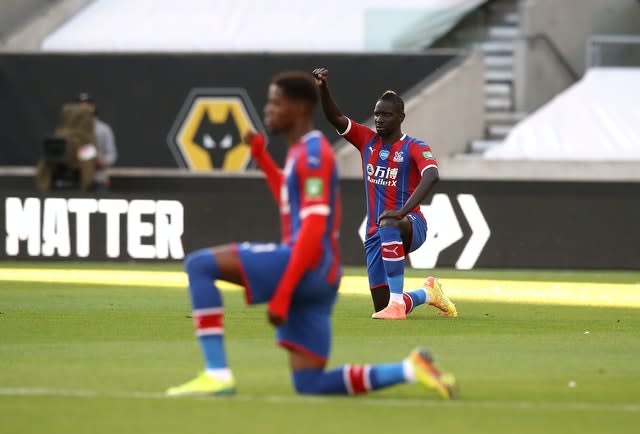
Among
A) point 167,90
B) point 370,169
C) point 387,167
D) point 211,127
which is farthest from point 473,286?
point 167,90

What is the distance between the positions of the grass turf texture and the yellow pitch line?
1.03 m

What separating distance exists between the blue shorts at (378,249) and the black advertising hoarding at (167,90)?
51.6ft

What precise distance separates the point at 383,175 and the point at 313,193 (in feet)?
20.6

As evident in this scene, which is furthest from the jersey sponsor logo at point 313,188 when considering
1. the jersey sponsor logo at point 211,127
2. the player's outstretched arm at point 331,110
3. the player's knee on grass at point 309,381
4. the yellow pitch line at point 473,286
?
the jersey sponsor logo at point 211,127

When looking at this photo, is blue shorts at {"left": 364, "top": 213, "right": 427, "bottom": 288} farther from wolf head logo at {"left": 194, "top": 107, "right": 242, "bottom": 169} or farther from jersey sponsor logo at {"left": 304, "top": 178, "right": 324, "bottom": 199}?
wolf head logo at {"left": 194, "top": 107, "right": 242, "bottom": 169}

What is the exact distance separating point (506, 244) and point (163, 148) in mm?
10026

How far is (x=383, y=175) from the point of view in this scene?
14.3 meters

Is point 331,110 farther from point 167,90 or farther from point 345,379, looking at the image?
point 167,90

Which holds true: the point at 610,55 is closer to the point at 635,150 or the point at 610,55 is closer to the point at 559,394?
the point at 635,150

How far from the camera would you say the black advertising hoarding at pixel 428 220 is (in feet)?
77.3

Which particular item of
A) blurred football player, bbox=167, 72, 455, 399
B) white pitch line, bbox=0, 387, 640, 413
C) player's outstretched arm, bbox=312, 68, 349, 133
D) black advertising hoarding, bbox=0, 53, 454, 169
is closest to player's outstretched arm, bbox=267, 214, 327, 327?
blurred football player, bbox=167, 72, 455, 399

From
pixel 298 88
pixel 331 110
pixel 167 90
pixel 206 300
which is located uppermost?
pixel 298 88

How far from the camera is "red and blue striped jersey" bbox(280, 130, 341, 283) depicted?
809 cm

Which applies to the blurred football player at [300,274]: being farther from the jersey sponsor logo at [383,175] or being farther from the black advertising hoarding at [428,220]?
the black advertising hoarding at [428,220]
